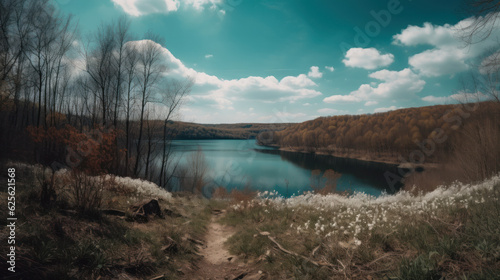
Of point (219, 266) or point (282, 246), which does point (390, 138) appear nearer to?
point (282, 246)

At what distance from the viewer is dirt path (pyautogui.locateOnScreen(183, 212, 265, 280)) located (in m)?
4.18

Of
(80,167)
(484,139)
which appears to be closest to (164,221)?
(80,167)

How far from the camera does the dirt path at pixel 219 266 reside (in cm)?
418

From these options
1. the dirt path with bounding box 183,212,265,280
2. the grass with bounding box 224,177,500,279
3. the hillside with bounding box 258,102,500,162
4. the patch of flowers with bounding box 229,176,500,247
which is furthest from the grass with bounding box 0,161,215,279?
the hillside with bounding box 258,102,500,162

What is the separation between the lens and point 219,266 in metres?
4.80

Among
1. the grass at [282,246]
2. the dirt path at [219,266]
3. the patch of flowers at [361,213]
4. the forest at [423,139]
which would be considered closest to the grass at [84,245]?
→ the grass at [282,246]

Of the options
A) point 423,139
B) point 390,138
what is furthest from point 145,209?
point 423,139

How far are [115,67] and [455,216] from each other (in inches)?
877

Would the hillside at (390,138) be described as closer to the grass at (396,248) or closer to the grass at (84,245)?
the grass at (396,248)

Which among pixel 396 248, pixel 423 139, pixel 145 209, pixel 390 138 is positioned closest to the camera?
pixel 396 248

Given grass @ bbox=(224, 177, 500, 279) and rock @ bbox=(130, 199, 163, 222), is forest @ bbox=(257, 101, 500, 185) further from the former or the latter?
rock @ bbox=(130, 199, 163, 222)

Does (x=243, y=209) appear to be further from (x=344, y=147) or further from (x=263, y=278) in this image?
(x=344, y=147)

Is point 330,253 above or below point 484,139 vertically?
below

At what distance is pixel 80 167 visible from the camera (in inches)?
229
